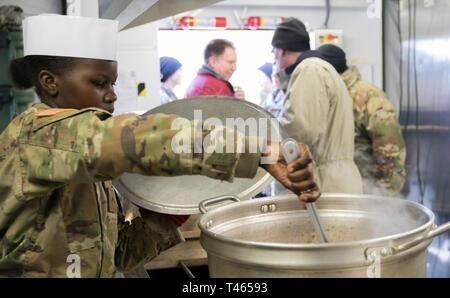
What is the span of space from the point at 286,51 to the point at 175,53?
1580mm

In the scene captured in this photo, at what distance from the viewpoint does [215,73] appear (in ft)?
9.33

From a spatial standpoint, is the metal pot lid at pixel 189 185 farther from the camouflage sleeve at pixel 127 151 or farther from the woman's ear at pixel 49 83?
the camouflage sleeve at pixel 127 151

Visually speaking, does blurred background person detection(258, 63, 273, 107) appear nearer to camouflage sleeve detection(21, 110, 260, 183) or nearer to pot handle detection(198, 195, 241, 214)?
pot handle detection(198, 195, 241, 214)

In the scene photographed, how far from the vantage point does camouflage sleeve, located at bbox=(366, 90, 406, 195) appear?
2.24m

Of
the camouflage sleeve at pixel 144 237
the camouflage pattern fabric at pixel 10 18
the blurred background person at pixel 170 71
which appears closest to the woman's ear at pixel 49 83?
the camouflage sleeve at pixel 144 237

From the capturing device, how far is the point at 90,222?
869 mm

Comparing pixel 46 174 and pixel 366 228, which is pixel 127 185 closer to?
pixel 46 174

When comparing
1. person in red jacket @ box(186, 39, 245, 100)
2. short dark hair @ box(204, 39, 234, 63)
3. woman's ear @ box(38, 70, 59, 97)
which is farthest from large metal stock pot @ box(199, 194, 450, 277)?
short dark hair @ box(204, 39, 234, 63)

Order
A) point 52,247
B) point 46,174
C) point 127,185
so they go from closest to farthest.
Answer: point 46,174, point 52,247, point 127,185

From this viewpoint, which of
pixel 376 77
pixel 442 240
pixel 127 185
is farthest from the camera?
pixel 376 77

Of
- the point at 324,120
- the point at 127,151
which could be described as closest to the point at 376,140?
the point at 324,120

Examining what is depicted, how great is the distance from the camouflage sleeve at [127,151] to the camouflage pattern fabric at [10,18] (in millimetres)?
1226

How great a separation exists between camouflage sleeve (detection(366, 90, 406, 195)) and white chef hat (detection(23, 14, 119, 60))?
1543 millimetres

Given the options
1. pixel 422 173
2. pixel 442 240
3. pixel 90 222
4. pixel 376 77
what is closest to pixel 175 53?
pixel 376 77
